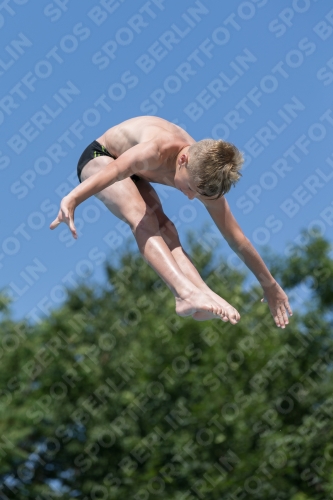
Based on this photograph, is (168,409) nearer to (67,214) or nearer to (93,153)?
(93,153)

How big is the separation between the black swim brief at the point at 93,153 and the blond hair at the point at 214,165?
843mm

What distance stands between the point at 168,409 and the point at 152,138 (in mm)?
13614

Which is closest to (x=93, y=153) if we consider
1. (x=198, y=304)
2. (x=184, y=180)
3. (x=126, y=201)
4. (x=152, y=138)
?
(x=126, y=201)

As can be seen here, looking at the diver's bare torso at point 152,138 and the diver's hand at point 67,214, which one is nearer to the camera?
the diver's hand at point 67,214

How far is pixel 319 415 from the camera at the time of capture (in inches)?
710

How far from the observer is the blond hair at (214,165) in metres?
4.35

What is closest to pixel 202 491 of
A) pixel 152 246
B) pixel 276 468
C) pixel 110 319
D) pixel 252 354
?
A: pixel 276 468

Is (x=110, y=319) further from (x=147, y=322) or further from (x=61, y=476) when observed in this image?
(x=61, y=476)

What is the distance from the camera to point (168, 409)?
1753cm

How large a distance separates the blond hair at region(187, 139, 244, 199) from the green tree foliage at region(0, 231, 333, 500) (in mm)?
13051

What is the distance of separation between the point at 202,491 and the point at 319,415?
11.6 feet

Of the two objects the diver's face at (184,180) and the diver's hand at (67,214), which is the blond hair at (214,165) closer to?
the diver's face at (184,180)

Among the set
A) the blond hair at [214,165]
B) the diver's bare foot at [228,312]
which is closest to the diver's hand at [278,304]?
the diver's bare foot at [228,312]

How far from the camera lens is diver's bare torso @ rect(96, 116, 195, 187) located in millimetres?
4660
